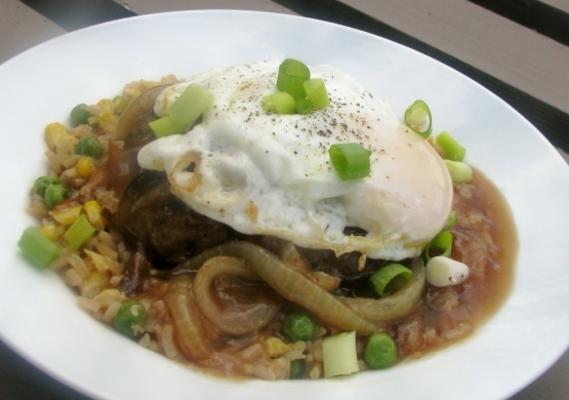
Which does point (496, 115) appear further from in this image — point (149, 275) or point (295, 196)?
point (149, 275)

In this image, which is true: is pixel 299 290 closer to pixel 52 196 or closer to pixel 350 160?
pixel 350 160

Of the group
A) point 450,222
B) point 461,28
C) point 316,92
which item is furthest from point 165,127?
point 461,28

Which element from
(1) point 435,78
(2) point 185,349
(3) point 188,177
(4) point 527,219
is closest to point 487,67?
(1) point 435,78

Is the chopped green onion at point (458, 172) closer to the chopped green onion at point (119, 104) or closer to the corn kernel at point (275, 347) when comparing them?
the corn kernel at point (275, 347)

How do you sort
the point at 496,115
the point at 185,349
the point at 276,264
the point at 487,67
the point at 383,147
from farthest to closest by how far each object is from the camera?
1. the point at 487,67
2. the point at 496,115
3. the point at 383,147
4. the point at 276,264
5. the point at 185,349

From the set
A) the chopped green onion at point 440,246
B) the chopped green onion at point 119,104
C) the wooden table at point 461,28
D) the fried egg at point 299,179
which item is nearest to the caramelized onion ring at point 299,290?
the fried egg at point 299,179

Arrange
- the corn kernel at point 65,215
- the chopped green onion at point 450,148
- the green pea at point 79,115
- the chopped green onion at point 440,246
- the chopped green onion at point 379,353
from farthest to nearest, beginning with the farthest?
the chopped green onion at point 450,148 < the green pea at point 79,115 < the chopped green onion at point 440,246 < the corn kernel at point 65,215 < the chopped green onion at point 379,353
